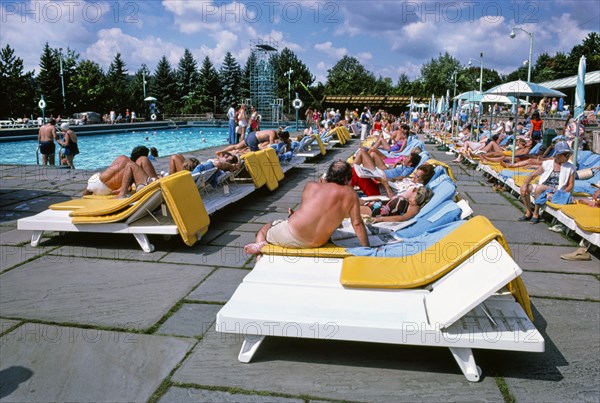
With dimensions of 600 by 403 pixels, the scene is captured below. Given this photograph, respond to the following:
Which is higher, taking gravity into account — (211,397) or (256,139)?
(256,139)

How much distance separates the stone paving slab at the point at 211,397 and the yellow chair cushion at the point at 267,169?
20.1 ft

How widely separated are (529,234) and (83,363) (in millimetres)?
5229

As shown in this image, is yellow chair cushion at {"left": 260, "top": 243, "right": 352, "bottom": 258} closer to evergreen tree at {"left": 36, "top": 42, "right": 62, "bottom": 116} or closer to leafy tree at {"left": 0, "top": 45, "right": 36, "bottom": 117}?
leafy tree at {"left": 0, "top": 45, "right": 36, "bottom": 117}

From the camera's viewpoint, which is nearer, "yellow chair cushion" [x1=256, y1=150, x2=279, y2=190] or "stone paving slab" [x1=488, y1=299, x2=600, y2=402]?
"stone paving slab" [x1=488, y1=299, x2=600, y2=402]

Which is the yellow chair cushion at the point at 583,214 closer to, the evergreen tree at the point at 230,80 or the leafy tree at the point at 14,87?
the leafy tree at the point at 14,87

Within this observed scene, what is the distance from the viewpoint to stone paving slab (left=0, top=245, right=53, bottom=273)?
4.79 m

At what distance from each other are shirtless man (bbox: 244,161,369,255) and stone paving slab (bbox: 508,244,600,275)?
1913 mm

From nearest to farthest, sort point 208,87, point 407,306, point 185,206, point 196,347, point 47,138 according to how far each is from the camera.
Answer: point 407,306, point 196,347, point 185,206, point 47,138, point 208,87

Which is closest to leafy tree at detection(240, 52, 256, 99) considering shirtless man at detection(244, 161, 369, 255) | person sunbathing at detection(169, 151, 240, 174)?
person sunbathing at detection(169, 151, 240, 174)

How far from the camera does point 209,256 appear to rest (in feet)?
16.6

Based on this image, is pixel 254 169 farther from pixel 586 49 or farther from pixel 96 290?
pixel 586 49

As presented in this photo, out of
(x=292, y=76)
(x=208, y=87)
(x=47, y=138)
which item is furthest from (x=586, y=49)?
(x=47, y=138)

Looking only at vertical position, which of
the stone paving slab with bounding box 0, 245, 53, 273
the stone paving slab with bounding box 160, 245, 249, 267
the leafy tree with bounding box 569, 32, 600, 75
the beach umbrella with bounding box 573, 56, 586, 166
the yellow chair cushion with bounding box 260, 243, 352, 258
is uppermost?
the leafy tree with bounding box 569, 32, 600, 75

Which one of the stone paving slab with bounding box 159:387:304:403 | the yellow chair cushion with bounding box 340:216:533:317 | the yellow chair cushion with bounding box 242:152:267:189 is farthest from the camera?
the yellow chair cushion with bounding box 242:152:267:189
